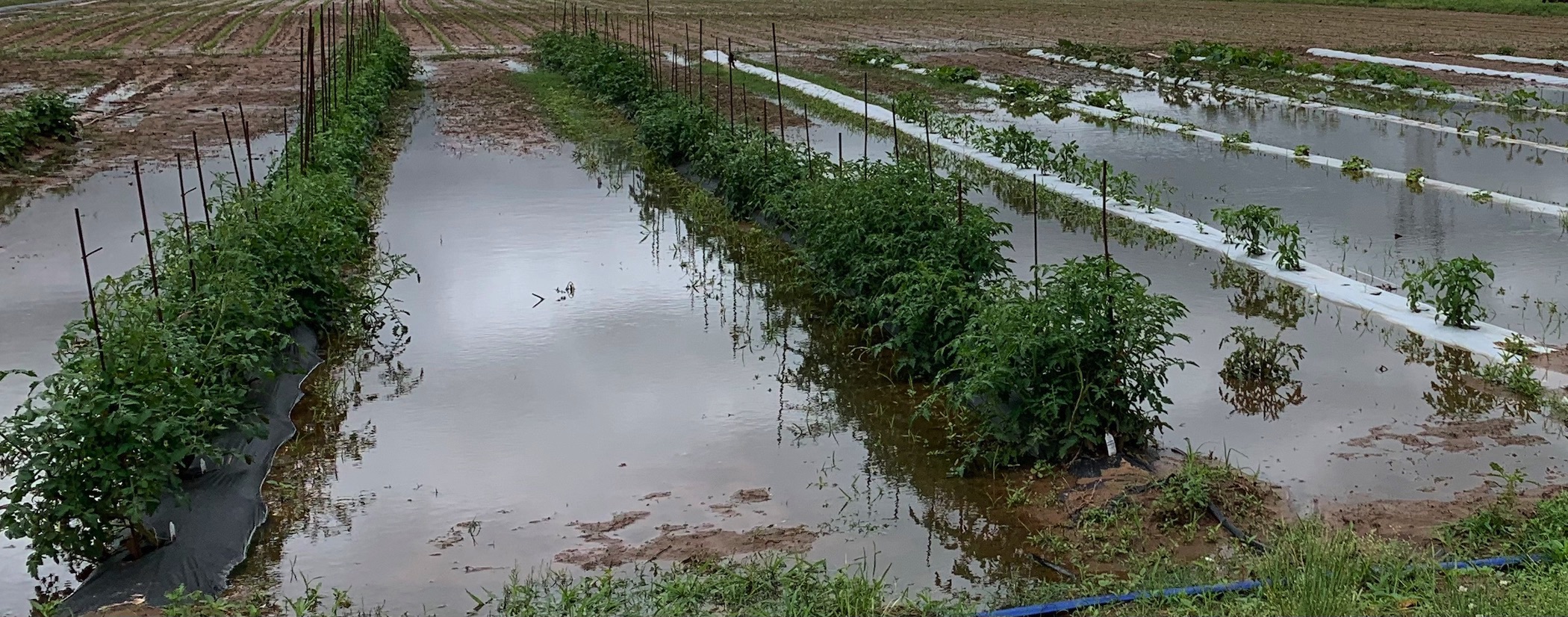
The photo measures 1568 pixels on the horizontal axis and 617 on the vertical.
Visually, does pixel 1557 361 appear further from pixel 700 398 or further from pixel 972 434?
pixel 700 398

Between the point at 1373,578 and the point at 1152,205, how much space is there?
281 inches

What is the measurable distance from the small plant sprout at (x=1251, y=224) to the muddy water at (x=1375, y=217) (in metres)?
0.41

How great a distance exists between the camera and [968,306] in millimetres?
7027

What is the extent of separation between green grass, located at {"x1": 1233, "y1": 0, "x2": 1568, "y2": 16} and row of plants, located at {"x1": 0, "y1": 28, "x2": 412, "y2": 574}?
32.0m

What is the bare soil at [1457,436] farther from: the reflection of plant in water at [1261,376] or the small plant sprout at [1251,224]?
the small plant sprout at [1251,224]

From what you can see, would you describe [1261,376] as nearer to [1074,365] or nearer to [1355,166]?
[1074,365]

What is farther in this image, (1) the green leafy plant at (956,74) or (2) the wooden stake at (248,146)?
(1) the green leafy plant at (956,74)

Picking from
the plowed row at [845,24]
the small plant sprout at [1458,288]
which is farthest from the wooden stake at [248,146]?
the plowed row at [845,24]

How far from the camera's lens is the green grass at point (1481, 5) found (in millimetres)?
32312

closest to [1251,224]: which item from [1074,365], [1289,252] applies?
[1289,252]

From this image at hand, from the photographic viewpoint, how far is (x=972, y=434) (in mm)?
6703

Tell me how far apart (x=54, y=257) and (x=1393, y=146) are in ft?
44.5

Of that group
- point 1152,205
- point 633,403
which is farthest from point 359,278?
point 1152,205

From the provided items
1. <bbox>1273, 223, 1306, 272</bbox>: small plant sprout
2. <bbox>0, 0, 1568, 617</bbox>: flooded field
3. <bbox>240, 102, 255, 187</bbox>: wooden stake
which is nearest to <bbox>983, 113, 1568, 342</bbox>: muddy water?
<bbox>0, 0, 1568, 617</bbox>: flooded field
